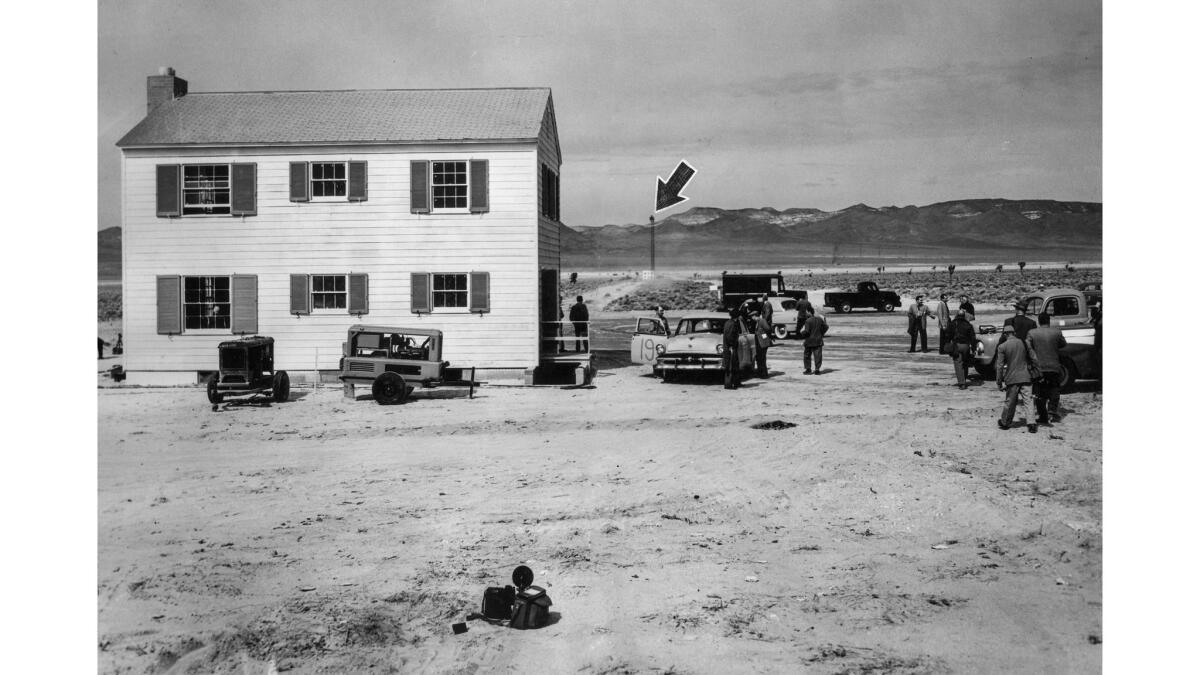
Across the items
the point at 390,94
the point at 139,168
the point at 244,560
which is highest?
the point at 390,94

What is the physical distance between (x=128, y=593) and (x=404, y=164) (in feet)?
14.9

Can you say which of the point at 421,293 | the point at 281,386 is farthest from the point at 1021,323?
the point at 281,386

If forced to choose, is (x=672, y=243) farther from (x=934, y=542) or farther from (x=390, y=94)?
(x=934, y=542)

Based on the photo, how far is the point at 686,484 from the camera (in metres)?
8.38

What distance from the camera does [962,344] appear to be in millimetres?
10789

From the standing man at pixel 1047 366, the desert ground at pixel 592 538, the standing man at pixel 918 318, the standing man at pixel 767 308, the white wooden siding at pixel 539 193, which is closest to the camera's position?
the desert ground at pixel 592 538

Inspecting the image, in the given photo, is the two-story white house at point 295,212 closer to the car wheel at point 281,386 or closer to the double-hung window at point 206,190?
the double-hung window at point 206,190

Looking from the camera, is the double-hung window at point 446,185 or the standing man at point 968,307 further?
the standing man at point 968,307

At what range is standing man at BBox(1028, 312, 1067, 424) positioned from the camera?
30.5 feet

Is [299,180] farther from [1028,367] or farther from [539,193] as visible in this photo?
[1028,367]

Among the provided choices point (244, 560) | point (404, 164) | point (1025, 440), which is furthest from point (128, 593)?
point (1025, 440)

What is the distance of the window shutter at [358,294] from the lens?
919 centimetres

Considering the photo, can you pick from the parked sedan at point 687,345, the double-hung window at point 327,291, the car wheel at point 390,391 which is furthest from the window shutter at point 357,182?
the parked sedan at point 687,345

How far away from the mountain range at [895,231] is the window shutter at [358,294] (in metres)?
2.37
